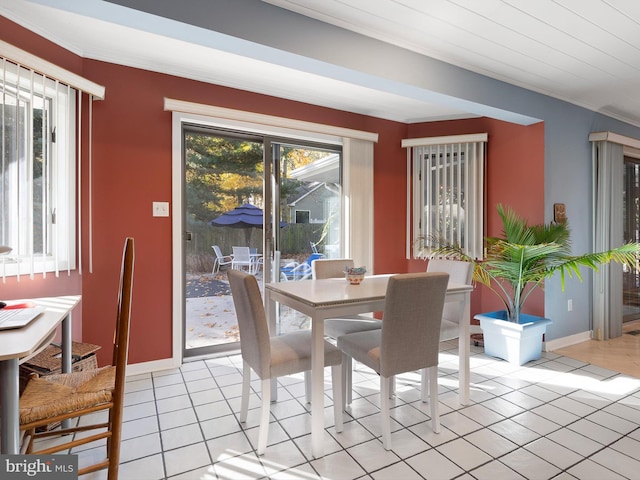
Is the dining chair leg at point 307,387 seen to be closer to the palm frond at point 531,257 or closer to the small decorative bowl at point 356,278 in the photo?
the small decorative bowl at point 356,278

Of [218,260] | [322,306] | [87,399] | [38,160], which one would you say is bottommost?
[87,399]

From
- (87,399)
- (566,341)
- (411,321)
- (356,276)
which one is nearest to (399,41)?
(356,276)

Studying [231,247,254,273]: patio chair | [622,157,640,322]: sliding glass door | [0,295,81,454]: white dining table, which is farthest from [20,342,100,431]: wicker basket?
[622,157,640,322]: sliding glass door

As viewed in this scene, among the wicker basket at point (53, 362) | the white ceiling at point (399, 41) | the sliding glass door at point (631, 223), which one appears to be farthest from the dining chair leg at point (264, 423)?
the sliding glass door at point (631, 223)

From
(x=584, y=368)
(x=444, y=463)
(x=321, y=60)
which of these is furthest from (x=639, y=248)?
(x=321, y=60)

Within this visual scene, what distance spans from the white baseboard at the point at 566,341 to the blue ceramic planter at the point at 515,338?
0.31 metres

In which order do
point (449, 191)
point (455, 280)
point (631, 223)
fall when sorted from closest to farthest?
point (455, 280)
point (449, 191)
point (631, 223)

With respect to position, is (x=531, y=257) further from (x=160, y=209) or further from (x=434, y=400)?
(x=160, y=209)

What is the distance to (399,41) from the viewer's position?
2467mm

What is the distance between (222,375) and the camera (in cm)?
288

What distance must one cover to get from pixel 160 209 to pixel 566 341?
3.99m

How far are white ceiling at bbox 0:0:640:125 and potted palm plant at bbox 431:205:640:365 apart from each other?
4.04 feet

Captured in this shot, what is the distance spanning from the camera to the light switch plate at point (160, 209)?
2920mm

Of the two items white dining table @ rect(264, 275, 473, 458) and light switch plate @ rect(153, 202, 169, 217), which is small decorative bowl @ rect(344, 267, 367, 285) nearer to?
white dining table @ rect(264, 275, 473, 458)
